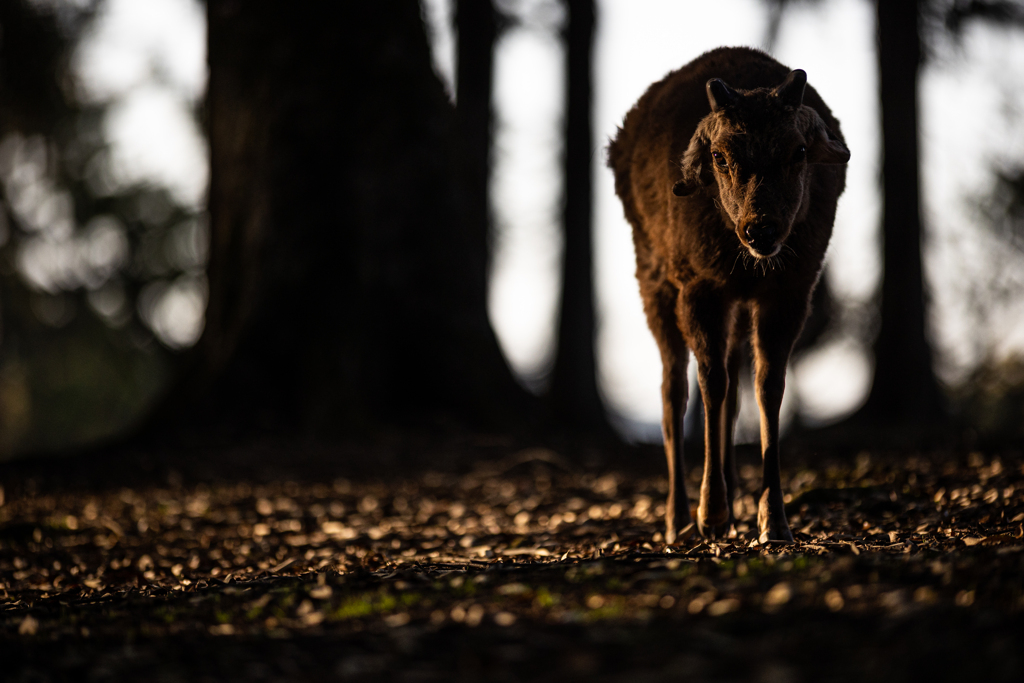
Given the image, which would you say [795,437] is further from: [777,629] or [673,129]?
[777,629]

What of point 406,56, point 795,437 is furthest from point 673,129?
point 406,56

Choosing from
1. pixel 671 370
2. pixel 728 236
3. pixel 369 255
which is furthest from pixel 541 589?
pixel 369 255

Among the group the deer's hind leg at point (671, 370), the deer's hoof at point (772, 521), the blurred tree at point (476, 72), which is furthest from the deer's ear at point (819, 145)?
the blurred tree at point (476, 72)

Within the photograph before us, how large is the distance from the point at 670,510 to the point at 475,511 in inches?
92.6

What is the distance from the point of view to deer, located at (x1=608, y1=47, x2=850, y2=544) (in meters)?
4.99

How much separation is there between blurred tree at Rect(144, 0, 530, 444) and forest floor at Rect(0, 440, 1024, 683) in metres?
3.48

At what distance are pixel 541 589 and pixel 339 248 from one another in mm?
8893

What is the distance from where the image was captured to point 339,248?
12.2 meters

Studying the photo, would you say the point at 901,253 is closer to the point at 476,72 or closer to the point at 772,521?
the point at 476,72

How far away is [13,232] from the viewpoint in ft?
78.4

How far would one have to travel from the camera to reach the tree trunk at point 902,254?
Answer: 12477 mm

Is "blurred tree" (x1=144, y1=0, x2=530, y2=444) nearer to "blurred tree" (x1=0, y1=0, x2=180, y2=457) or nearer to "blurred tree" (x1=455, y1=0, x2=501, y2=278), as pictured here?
"blurred tree" (x1=455, y1=0, x2=501, y2=278)

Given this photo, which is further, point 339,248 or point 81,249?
point 81,249

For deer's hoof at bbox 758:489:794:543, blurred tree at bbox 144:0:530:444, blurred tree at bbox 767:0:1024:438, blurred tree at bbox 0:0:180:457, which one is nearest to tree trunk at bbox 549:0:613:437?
blurred tree at bbox 144:0:530:444
